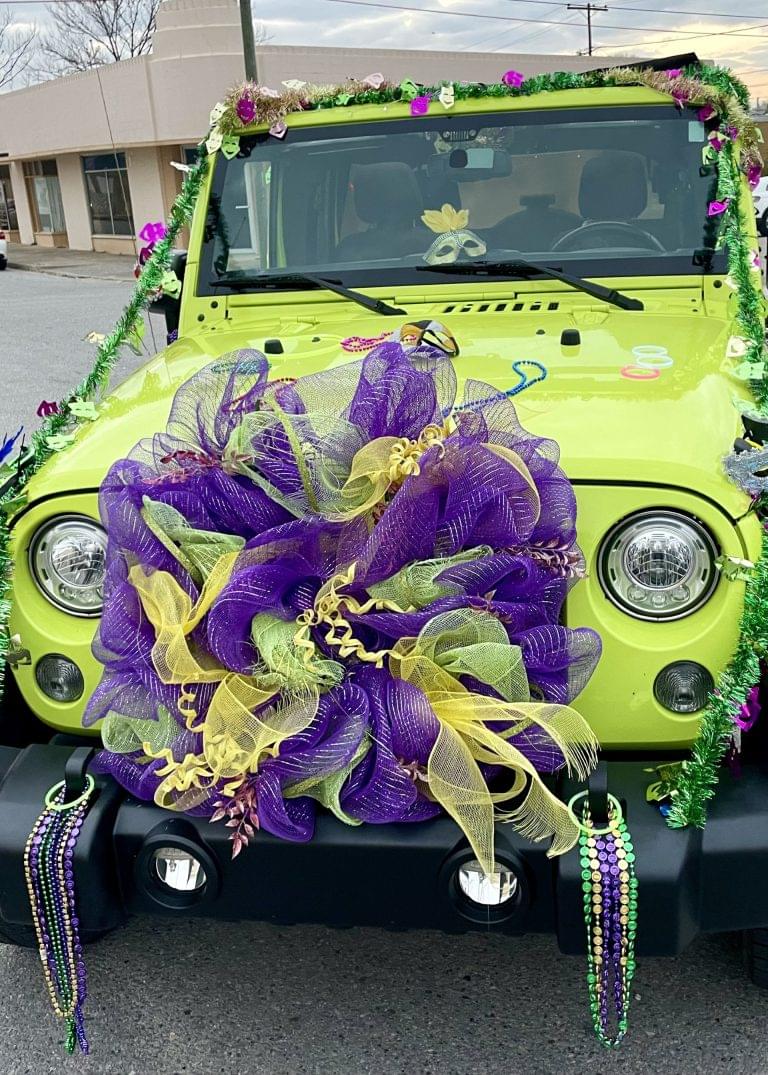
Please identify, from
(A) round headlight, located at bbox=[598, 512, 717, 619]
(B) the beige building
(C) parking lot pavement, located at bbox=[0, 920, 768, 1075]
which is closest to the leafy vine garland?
(A) round headlight, located at bbox=[598, 512, 717, 619]

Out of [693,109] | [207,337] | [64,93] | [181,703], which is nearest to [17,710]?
[181,703]

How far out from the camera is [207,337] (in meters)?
3.04

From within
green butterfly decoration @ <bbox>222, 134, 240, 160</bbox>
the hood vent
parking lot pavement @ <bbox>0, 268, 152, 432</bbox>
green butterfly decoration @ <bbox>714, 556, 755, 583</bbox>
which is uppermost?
green butterfly decoration @ <bbox>222, 134, 240, 160</bbox>

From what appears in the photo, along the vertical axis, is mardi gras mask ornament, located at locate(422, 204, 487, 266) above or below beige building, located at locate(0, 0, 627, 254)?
below

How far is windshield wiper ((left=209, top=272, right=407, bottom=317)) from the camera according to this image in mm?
2998

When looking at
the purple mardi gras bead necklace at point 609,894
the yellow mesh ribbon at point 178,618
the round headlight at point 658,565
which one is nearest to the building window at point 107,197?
the yellow mesh ribbon at point 178,618

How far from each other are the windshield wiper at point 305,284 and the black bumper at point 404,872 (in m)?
1.61

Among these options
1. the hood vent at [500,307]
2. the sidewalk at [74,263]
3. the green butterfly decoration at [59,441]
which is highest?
the hood vent at [500,307]

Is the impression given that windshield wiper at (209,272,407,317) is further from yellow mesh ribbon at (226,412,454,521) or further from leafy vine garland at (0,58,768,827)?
yellow mesh ribbon at (226,412,454,521)

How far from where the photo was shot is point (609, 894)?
1.73 metres

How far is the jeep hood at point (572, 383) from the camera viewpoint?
1.89 meters

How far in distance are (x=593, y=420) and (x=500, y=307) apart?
1.02 meters

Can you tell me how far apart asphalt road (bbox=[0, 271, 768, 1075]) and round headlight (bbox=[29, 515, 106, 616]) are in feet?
3.25

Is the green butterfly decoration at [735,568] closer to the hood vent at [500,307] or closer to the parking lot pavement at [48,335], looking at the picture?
the hood vent at [500,307]
